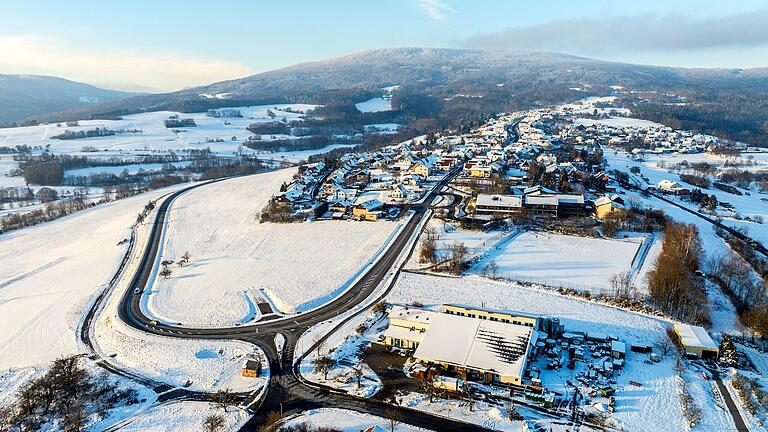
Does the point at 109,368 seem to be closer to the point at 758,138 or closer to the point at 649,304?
the point at 649,304

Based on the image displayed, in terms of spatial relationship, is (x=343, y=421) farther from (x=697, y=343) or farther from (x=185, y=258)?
(x=185, y=258)

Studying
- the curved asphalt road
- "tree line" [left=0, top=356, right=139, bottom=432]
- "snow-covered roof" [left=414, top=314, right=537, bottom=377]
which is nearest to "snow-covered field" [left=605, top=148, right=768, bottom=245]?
"snow-covered roof" [left=414, top=314, right=537, bottom=377]

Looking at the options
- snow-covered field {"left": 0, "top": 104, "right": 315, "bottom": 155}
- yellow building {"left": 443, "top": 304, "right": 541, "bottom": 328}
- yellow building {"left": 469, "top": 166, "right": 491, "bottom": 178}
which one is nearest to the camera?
yellow building {"left": 443, "top": 304, "right": 541, "bottom": 328}

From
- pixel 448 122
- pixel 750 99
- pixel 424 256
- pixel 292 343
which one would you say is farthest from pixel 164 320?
pixel 750 99

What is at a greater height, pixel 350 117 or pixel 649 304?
pixel 350 117

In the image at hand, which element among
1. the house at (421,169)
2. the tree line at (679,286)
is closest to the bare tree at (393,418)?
the tree line at (679,286)

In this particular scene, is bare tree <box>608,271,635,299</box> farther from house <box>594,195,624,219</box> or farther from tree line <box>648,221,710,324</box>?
house <box>594,195,624,219</box>
